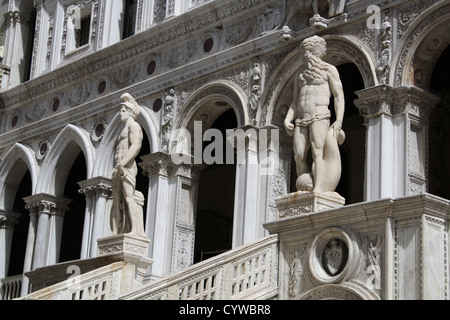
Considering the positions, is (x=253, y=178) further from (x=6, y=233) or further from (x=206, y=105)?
(x=6, y=233)

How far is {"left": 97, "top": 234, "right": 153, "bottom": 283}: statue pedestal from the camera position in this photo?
623 inches

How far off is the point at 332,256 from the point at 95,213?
36.2ft

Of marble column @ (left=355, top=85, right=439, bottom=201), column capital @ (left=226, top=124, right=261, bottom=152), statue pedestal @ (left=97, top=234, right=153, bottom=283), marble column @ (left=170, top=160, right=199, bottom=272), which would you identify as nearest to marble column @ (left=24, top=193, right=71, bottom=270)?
marble column @ (left=170, top=160, right=199, bottom=272)

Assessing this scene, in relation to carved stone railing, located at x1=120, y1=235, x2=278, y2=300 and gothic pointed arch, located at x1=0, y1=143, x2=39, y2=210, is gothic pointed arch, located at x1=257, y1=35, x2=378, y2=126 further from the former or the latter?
gothic pointed arch, located at x1=0, y1=143, x2=39, y2=210

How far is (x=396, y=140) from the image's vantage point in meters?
16.5

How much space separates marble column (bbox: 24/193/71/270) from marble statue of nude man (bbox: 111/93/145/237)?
25.8ft

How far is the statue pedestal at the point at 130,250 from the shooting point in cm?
1584

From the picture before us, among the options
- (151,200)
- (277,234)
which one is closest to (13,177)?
(151,200)

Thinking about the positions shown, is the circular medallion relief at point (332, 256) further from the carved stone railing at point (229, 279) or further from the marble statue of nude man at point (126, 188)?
the marble statue of nude man at point (126, 188)

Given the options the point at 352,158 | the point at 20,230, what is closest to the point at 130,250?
the point at 352,158

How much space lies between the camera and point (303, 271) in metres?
12.7

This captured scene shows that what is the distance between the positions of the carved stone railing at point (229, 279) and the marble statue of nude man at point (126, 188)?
11.4 feet
